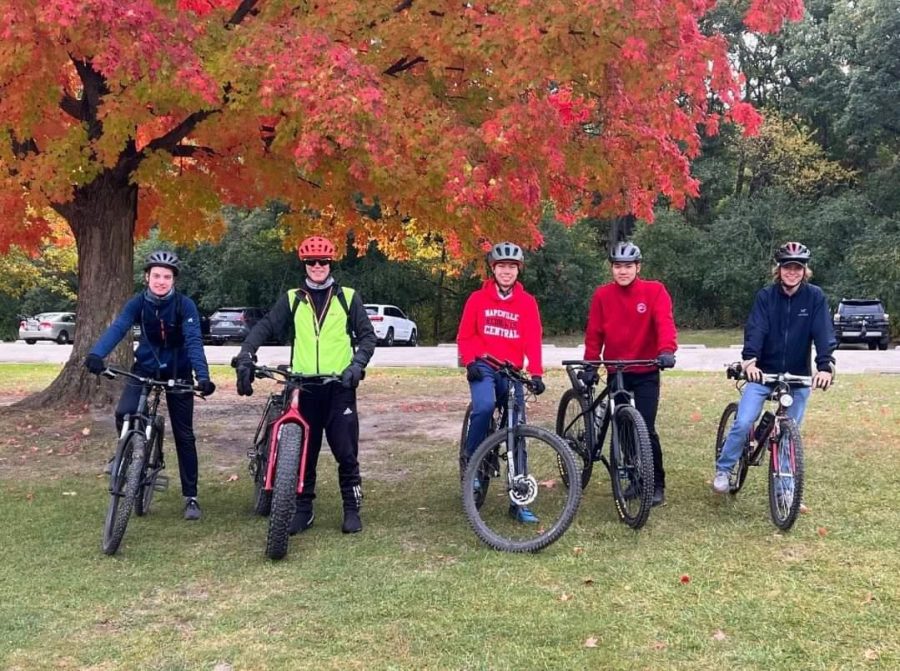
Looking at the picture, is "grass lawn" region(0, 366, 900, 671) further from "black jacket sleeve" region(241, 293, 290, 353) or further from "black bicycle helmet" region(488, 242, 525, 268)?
"black bicycle helmet" region(488, 242, 525, 268)

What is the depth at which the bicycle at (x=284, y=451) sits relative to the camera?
16.0 ft

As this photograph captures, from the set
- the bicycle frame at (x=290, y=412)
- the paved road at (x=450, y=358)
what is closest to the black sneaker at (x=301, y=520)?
the bicycle frame at (x=290, y=412)

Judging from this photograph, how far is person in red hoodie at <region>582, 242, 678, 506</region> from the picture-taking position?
592cm

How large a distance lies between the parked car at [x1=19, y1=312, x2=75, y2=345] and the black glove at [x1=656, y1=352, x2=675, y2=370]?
32833mm

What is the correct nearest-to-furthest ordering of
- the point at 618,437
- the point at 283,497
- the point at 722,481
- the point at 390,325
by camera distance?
the point at 283,497, the point at 618,437, the point at 722,481, the point at 390,325

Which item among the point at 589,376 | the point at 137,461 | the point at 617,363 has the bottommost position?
the point at 137,461

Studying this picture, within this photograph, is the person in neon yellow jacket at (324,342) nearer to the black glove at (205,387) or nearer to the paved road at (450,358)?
the black glove at (205,387)

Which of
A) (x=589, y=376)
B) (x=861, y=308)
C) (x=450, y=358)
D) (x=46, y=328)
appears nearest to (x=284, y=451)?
(x=589, y=376)

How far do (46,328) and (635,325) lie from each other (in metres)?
32.8

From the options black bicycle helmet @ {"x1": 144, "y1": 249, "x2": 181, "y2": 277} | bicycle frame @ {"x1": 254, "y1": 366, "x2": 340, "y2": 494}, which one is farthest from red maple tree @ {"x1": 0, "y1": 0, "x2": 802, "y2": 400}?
bicycle frame @ {"x1": 254, "y1": 366, "x2": 340, "y2": 494}

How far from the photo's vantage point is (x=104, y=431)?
30.8 feet

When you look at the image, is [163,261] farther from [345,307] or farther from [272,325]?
[345,307]

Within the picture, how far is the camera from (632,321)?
6016mm

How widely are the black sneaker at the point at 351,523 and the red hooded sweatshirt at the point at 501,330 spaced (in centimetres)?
123
